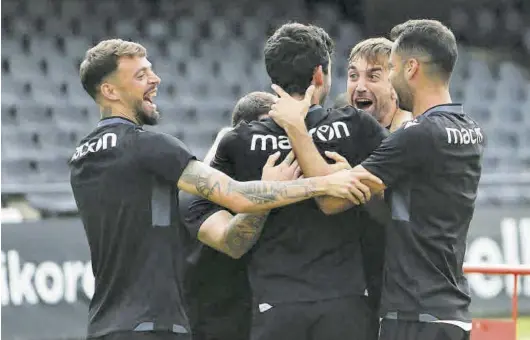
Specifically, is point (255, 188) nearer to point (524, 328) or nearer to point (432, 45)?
point (432, 45)

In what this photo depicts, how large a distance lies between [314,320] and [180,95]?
11.4 m

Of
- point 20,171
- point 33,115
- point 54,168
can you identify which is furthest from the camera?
point 33,115

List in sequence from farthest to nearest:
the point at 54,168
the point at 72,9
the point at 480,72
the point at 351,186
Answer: the point at 480,72 < the point at 72,9 < the point at 54,168 < the point at 351,186

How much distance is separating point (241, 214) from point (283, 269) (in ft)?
1.03

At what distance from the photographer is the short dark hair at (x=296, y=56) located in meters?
4.78

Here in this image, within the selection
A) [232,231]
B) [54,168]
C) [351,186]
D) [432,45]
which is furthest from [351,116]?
[54,168]

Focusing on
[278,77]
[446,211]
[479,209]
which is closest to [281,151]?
[278,77]

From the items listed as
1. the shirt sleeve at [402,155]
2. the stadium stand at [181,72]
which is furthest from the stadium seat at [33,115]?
the shirt sleeve at [402,155]

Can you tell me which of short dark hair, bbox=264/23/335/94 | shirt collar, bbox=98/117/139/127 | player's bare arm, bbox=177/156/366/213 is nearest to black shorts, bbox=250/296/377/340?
player's bare arm, bbox=177/156/366/213

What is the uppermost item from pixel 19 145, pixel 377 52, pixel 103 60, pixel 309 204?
pixel 19 145

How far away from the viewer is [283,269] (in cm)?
473

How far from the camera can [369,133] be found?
4809 mm

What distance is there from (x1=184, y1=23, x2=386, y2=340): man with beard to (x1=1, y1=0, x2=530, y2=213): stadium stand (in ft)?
26.6

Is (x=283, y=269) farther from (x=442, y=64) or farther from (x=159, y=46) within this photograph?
(x=159, y=46)
